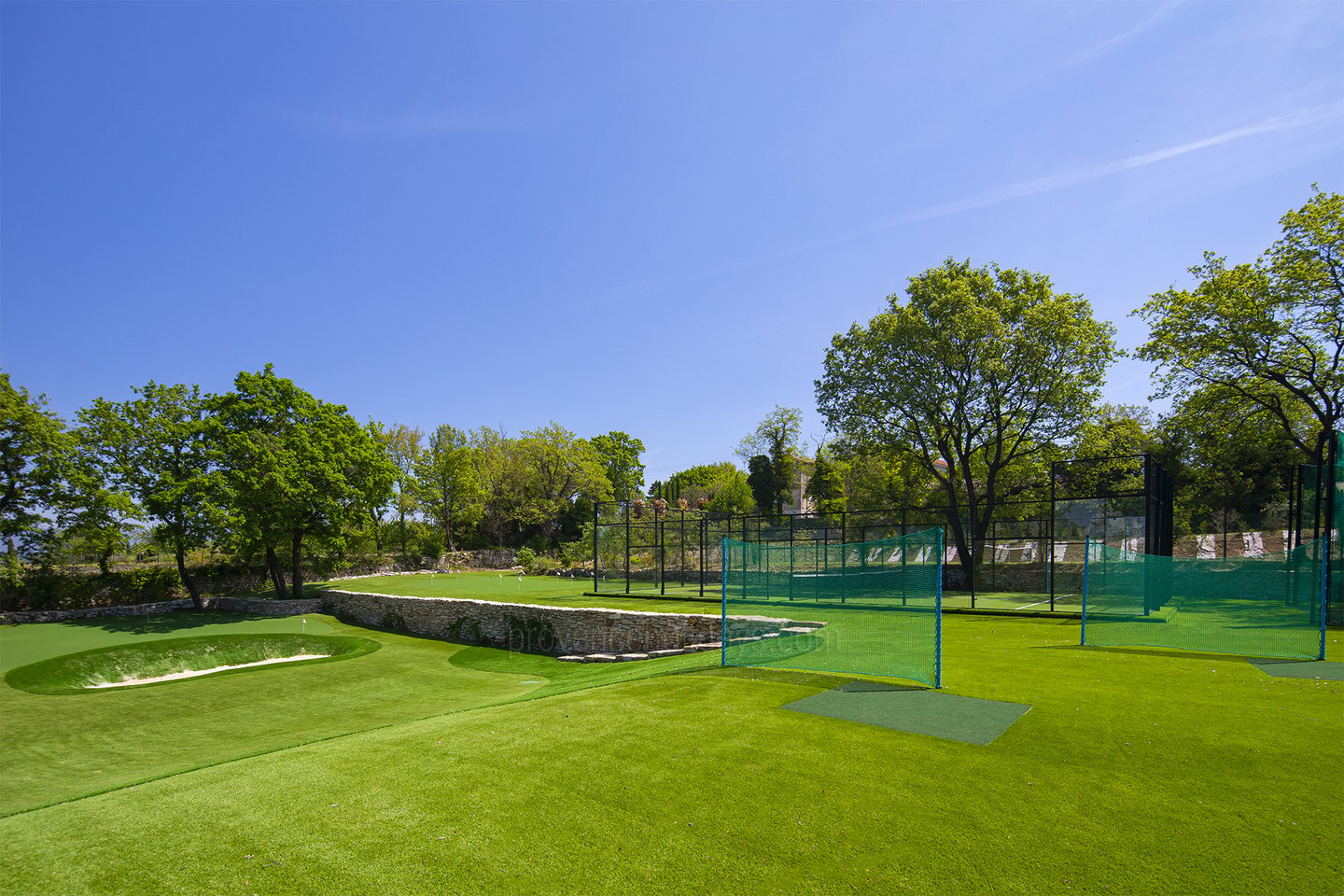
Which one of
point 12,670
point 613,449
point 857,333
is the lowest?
point 12,670

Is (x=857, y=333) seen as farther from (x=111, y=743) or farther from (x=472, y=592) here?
(x=111, y=743)

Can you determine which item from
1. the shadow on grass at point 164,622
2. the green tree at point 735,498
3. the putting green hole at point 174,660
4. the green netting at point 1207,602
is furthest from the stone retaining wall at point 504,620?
the green tree at point 735,498

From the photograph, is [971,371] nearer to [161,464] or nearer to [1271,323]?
[1271,323]

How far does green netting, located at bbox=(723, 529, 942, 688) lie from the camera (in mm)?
8781

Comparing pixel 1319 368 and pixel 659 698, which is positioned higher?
pixel 1319 368

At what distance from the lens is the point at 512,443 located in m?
49.8

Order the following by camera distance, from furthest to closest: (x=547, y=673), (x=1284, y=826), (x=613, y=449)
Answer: (x=613, y=449), (x=547, y=673), (x=1284, y=826)

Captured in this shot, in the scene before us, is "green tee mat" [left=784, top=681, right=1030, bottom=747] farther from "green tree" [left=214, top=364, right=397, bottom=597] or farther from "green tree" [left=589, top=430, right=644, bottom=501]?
"green tree" [left=589, top=430, right=644, bottom=501]

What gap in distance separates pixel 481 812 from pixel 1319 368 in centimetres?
2543

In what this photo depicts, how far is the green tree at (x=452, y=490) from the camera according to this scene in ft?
143

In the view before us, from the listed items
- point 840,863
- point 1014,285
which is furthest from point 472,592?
point 1014,285

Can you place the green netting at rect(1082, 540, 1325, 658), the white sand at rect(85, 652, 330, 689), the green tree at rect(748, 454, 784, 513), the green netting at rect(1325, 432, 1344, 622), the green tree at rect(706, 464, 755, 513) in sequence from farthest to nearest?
the green tree at rect(748, 454, 784, 513) → the green tree at rect(706, 464, 755, 513) → the white sand at rect(85, 652, 330, 689) → the green netting at rect(1325, 432, 1344, 622) → the green netting at rect(1082, 540, 1325, 658)

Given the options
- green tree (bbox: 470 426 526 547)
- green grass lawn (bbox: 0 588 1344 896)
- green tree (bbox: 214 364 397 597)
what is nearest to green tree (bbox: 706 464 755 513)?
green tree (bbox: 470 426 526 547)

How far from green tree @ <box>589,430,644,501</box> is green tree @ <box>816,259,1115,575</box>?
3800cm
